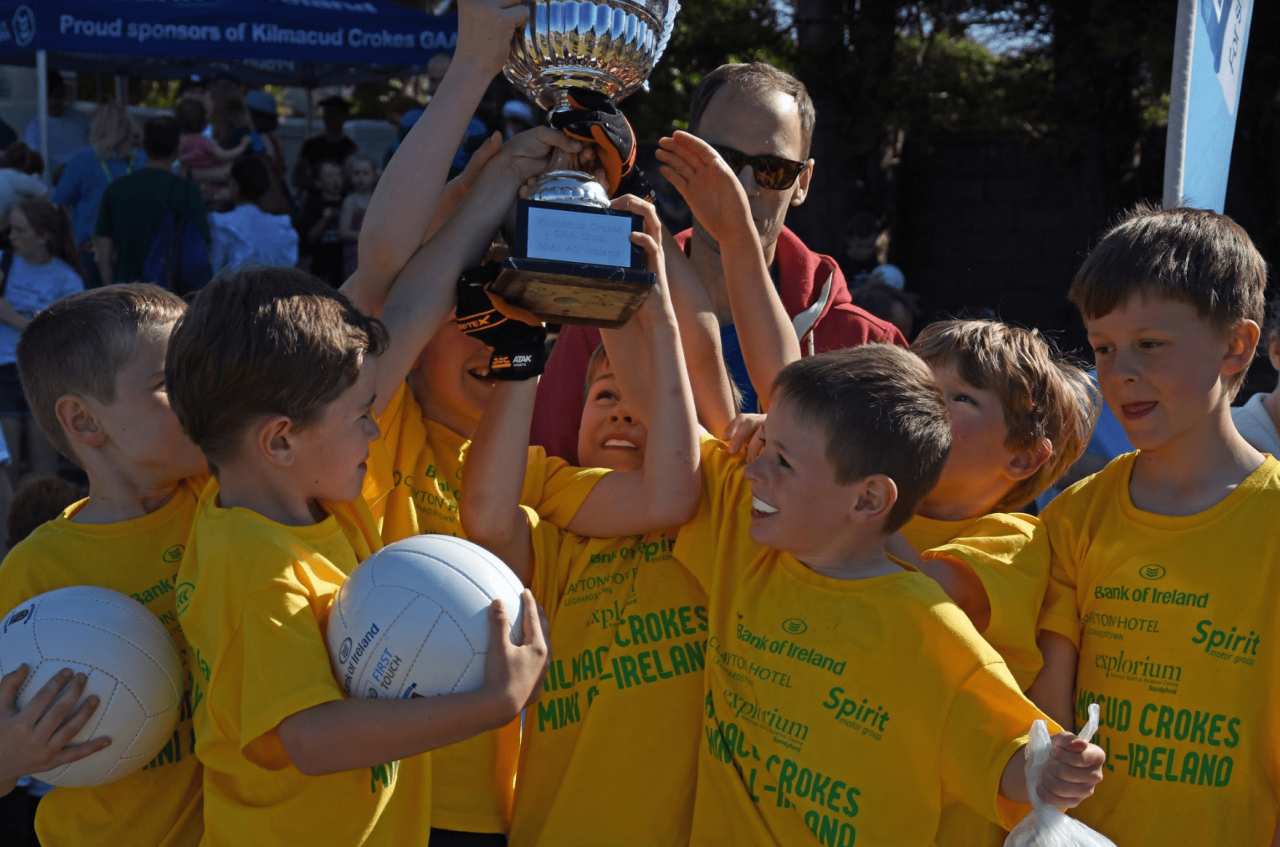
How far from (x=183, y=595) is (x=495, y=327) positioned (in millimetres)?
838

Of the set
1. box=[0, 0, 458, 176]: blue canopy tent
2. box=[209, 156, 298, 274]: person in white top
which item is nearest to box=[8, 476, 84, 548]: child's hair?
box=[209, 156, 298, 274]: person in white top

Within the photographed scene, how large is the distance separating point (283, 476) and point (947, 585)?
1.39m

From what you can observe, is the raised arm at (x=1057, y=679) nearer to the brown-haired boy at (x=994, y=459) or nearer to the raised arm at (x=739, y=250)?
the brown-haired boy at (x=994, y=459)

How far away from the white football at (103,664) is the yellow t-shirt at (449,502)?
1.82ft

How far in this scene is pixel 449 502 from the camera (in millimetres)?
2812

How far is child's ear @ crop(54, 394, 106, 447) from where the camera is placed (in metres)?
2.53

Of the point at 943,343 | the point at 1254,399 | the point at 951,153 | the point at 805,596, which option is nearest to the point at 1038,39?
the point at 951,153

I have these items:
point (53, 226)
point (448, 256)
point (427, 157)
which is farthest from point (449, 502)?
point (53, 226)

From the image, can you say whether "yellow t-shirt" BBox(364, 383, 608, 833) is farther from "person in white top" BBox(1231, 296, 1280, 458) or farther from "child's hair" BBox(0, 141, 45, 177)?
"child's hair" BBox(0, 141, 45, 177)

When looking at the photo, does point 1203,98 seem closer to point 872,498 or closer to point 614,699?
point 872,498

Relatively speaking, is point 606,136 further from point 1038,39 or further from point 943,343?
point 1038,39

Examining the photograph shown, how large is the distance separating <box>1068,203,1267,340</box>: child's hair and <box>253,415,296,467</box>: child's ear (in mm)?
1741

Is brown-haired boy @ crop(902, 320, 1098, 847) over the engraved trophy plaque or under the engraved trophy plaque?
under

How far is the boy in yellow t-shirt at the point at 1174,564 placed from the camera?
7.85 ft
